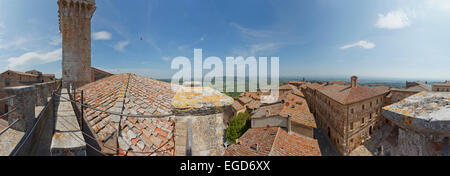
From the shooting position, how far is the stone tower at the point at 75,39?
11.5 meters

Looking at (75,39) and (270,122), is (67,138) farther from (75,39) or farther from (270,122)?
(270,122)

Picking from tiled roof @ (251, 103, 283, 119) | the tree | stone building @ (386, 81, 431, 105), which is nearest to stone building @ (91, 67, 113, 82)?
the tree

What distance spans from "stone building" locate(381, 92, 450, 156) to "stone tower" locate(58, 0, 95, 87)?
16922mm

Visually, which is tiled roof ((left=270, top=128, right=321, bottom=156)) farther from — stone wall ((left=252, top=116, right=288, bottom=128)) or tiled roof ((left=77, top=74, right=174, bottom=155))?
tiled roof ((left=77, top=74, right=174, bottom=155))

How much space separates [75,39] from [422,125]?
1785 centimetres

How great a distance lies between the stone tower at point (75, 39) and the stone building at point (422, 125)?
16922mm

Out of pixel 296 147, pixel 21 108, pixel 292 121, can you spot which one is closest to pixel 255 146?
pixel 296 147

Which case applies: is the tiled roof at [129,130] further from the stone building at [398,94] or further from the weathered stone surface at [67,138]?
the stone building at [398,94]

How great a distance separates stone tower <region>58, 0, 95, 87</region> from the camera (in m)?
11.5

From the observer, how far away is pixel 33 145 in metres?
2.21

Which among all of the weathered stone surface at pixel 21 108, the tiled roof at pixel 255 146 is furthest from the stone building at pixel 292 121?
the weathered stone surface at pixel 21 108
